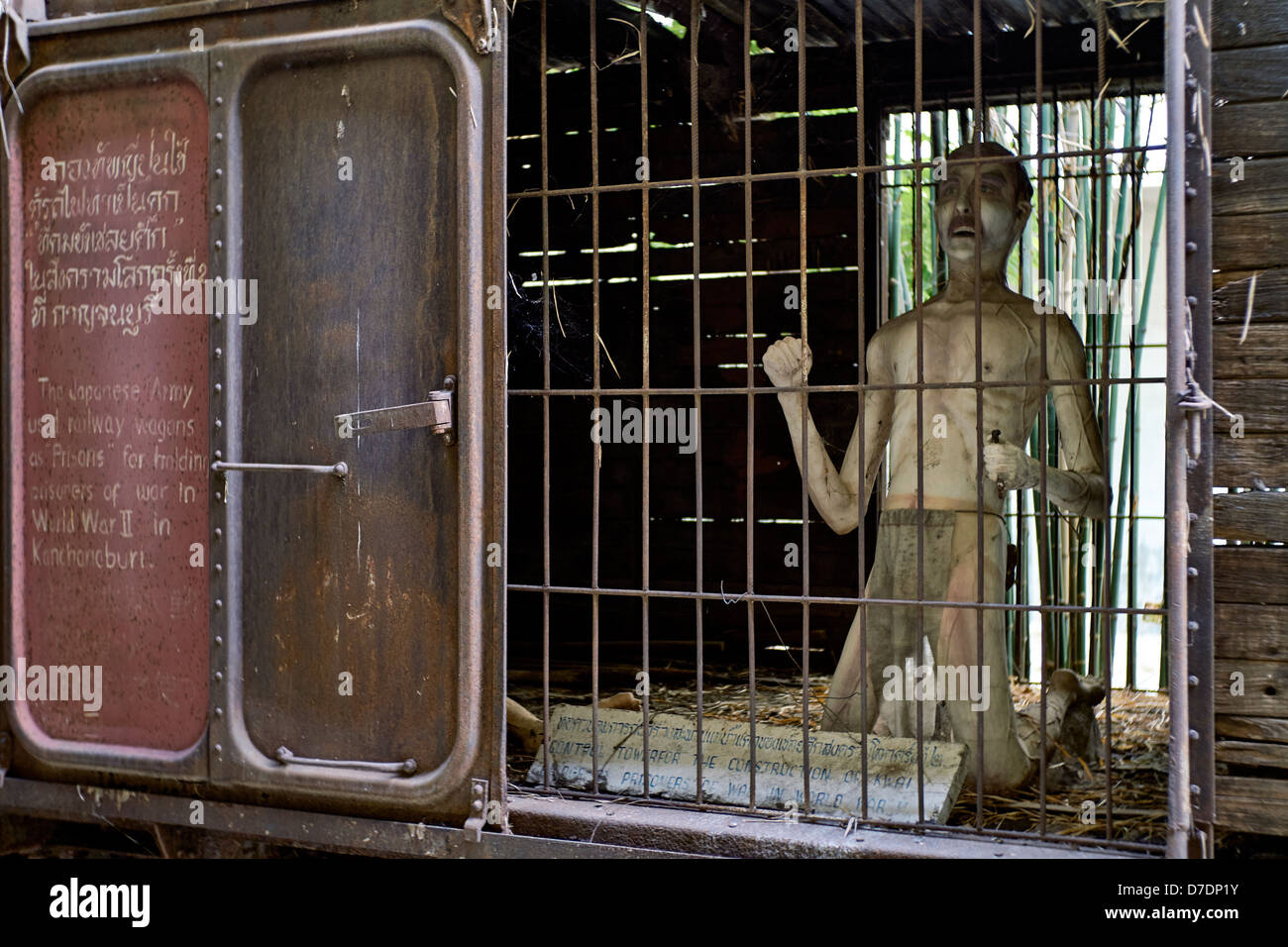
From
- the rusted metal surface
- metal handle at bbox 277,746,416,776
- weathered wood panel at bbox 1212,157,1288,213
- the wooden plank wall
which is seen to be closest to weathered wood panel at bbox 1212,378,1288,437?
the wooden plank wall

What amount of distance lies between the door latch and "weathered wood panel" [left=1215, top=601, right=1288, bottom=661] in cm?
212

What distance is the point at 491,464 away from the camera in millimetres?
3701

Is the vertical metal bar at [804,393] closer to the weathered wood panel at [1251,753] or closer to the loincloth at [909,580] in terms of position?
the loincloth at [909,580]

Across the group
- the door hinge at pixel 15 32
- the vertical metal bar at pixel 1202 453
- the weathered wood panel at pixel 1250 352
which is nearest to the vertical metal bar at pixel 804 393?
the vertical metal bar at pixel 1202 453

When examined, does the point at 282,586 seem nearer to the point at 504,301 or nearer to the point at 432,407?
the point at 432,407

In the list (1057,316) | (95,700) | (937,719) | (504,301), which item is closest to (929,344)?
(1057,316)

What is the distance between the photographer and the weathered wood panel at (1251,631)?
3.14 m

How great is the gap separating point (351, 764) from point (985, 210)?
2.83 metres

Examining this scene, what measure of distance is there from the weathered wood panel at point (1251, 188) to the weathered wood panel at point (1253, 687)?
43.2 inches

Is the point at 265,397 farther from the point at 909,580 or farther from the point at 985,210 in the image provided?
the point at 985,210

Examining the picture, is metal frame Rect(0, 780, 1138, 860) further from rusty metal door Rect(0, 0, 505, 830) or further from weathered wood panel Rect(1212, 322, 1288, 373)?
weathered wood panel Rect(1212, 322, 1288, 373)

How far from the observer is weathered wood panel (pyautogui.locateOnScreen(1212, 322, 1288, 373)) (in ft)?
10.3

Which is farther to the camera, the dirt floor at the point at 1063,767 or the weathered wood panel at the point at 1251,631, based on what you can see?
the dirt floor at the point at 1063,767
